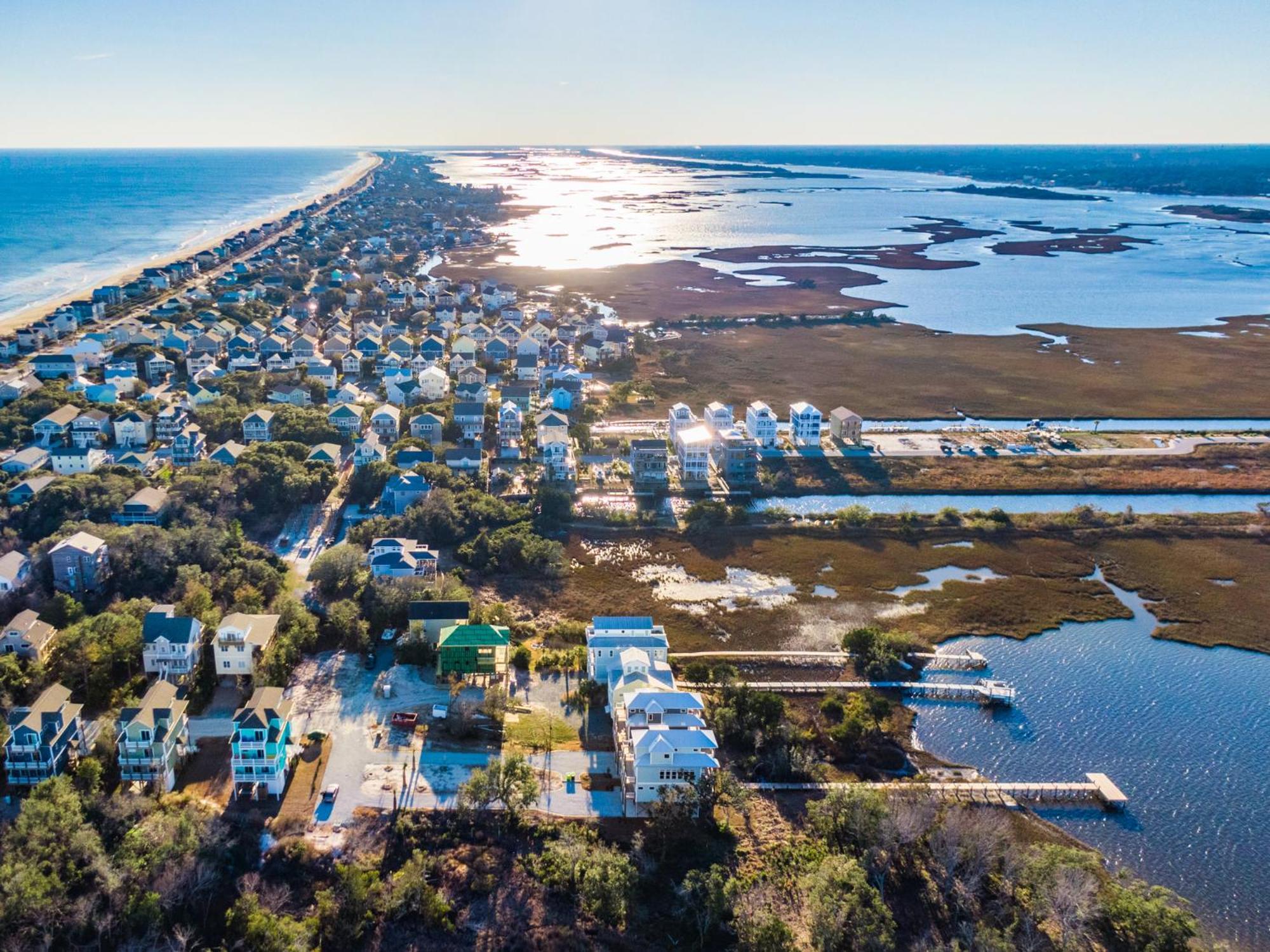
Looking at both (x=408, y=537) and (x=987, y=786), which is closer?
(x=987, y=786)

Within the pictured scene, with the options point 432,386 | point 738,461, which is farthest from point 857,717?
point 432,386

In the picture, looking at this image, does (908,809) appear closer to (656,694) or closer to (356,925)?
(656,694)

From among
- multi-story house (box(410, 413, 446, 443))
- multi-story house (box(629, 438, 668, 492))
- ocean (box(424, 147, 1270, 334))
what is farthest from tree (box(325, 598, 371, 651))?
ocean (box(424, 147, 1270, 334))

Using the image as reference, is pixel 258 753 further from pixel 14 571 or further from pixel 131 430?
pixel 131 430

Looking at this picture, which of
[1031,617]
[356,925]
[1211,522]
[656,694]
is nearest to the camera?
[356,925]

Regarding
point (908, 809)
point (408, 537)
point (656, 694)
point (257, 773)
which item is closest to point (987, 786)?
point (908, 809)

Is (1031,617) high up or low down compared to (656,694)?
down

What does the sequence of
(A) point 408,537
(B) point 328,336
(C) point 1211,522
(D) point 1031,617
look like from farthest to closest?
(B) point 328,336
(C) point 1211,522
(A) point 408,537
(D) point 1031,617
